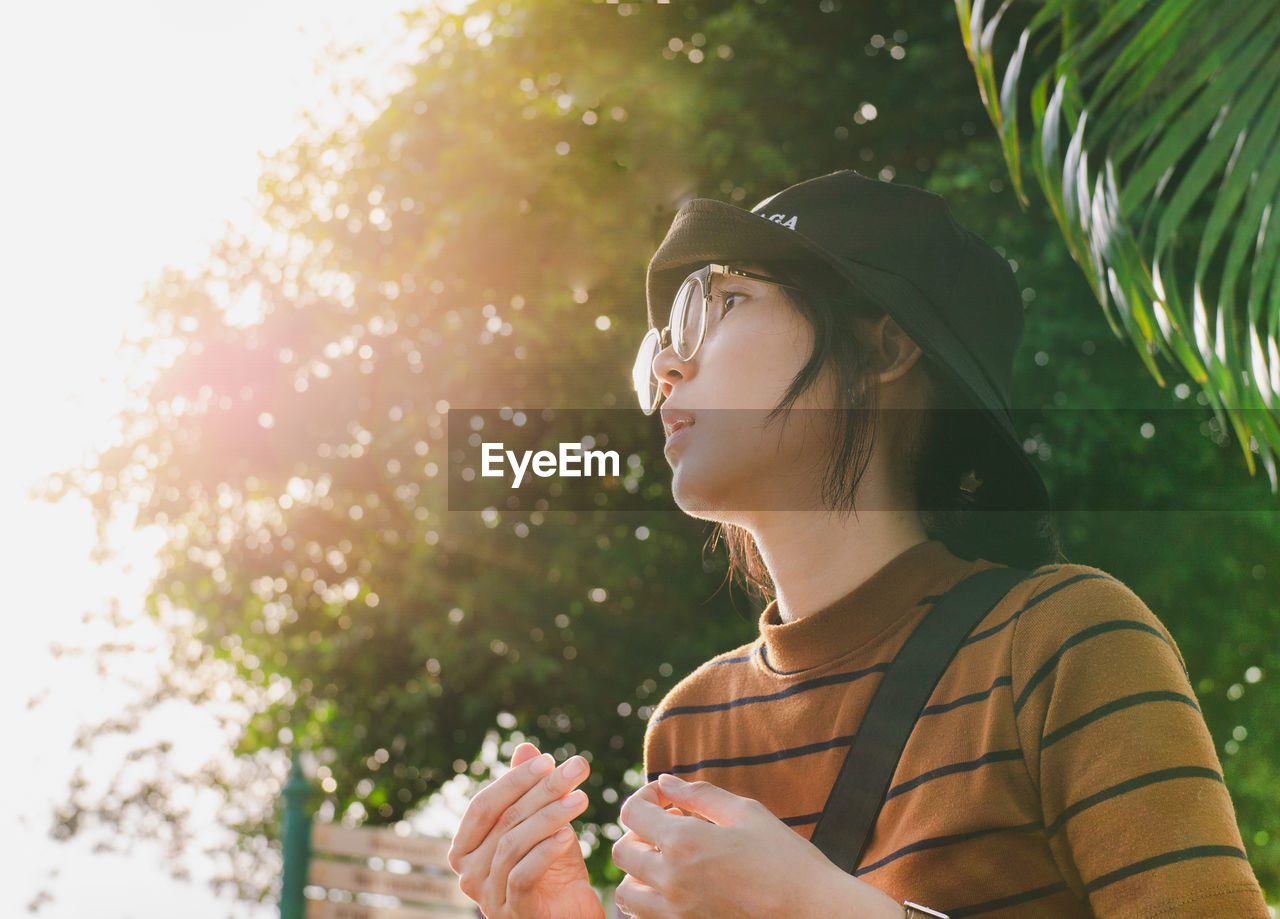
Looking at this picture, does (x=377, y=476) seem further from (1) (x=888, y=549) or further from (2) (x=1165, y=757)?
(2) (x=1165, y=757)

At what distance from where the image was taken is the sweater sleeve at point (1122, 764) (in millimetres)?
1156

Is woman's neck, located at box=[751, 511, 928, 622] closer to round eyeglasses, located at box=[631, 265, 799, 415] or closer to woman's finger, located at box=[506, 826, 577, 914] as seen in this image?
round eyeglasses, located at box=[631, 265, 799, 415]

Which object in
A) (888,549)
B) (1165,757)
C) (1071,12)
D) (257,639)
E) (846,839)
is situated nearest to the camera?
(1165,757)

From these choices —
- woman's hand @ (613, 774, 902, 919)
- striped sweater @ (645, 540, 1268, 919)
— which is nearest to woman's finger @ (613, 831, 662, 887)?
woman's hand @ (613, 774, 902, 919)

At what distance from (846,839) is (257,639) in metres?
7.93

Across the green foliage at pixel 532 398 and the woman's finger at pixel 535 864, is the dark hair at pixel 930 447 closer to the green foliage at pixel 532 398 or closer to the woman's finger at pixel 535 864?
the woman's finger at pixel 535 864

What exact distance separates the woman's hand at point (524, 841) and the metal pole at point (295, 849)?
23.6ft

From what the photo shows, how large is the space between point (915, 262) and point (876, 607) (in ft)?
1.74

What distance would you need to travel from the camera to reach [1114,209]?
2.24m

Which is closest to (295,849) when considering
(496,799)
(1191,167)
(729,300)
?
(496,799)

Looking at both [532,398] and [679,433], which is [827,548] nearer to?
[679,433]

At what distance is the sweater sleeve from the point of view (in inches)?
45.5

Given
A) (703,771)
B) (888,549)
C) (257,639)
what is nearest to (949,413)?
(888,549)

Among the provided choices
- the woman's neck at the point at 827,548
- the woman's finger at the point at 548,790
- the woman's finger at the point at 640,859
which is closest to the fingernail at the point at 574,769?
the woman's finger at the point at 548,790
